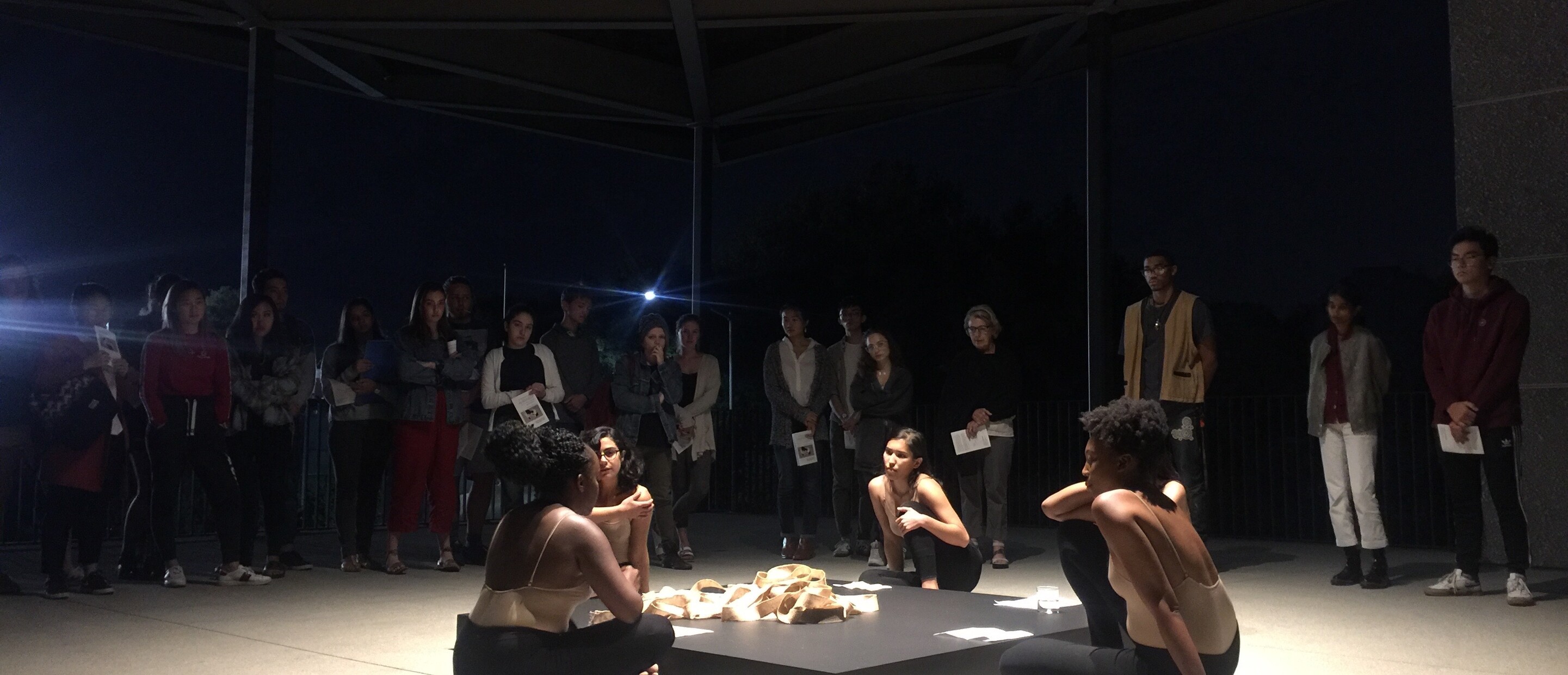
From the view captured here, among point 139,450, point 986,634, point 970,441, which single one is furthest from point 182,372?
point 986,634

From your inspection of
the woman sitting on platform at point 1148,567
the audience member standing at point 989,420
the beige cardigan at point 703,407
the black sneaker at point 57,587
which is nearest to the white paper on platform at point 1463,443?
the audience member standing at point 989,420

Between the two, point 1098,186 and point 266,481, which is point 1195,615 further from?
point 1098,186

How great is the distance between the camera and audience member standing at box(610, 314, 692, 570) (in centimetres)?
797

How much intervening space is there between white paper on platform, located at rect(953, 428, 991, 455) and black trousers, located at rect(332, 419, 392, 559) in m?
3.56

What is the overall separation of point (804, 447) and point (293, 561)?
329 centimetres

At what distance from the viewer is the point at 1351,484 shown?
6961 mm

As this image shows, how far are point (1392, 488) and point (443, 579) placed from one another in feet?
23.8

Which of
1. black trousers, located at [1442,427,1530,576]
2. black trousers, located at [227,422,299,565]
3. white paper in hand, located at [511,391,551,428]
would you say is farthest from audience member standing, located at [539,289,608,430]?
black trousers, located at [1442,427,1530,576]

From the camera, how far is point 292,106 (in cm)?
3011

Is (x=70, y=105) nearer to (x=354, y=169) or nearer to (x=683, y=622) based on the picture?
(x=354, y=169)

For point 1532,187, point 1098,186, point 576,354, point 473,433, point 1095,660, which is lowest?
point 1095,660

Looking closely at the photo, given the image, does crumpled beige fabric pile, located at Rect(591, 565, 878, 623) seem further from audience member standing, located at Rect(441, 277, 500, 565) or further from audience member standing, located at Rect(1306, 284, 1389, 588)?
audience member standing, located at Rect(1306, 284, 1389, 588)

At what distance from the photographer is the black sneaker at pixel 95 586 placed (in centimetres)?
649

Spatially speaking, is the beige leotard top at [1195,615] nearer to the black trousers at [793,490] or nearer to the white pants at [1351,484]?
the white pants at [1351,484]
